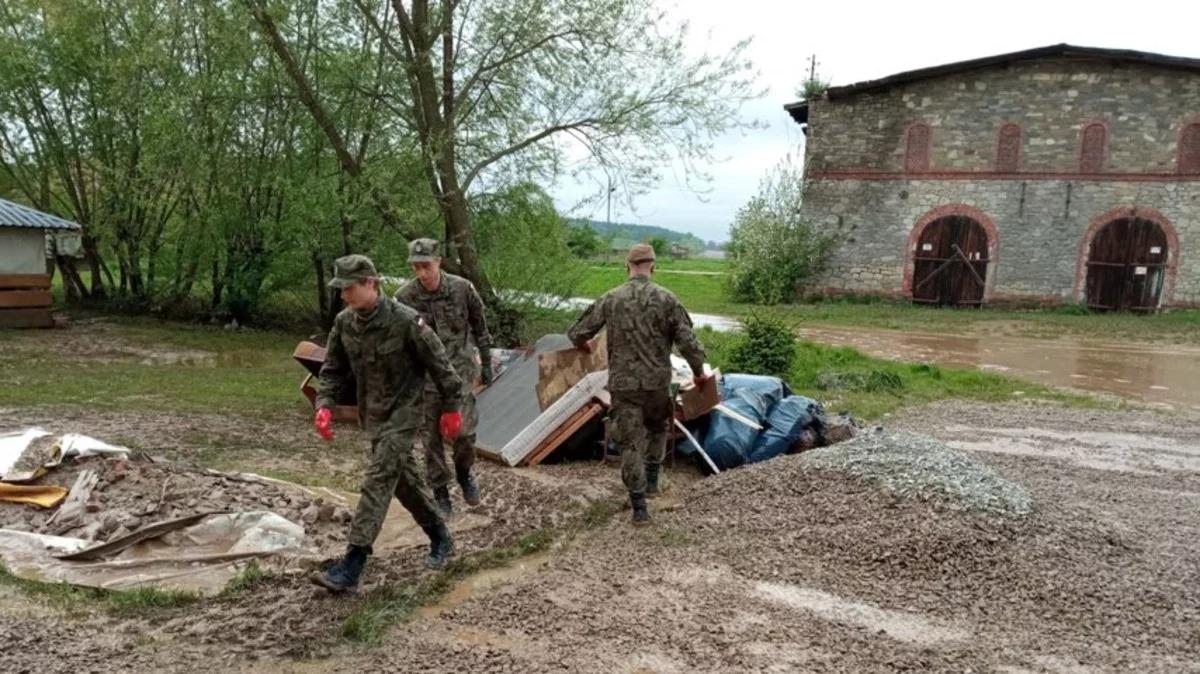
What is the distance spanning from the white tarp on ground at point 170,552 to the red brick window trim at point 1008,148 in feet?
85.1

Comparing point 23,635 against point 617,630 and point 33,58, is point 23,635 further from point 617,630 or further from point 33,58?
point 33,58

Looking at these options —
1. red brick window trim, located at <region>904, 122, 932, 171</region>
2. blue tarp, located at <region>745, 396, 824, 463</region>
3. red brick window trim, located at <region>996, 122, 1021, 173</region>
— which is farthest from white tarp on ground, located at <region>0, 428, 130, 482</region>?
red brick window trim, located at <region>996, 122, 1021, 173</region>

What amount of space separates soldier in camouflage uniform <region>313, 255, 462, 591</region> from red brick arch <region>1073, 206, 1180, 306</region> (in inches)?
1027

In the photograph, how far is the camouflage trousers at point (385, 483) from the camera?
4.66m

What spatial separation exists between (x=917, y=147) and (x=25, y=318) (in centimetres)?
2395

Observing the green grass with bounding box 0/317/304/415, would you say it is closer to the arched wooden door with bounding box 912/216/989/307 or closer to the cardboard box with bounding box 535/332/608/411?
the cardboard box with bounding box 535/332/608/411

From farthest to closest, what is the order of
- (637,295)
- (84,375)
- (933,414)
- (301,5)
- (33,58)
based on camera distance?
(33,58) → (301,5) → (84,375) → (933,414) → (637,295)

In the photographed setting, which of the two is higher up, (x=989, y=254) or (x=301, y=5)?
(x=301, y=5)

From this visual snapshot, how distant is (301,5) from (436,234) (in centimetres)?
416

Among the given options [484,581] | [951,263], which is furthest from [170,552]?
[951,263]

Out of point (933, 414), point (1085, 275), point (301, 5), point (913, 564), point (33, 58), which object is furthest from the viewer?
point (1085, 275)

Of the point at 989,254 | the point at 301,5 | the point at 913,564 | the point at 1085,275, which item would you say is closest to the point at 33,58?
the point at 301,5

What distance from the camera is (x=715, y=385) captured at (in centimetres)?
795

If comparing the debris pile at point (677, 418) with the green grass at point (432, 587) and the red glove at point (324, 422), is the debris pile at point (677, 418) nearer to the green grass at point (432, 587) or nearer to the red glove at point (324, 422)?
the green grass at point (432, 587)
